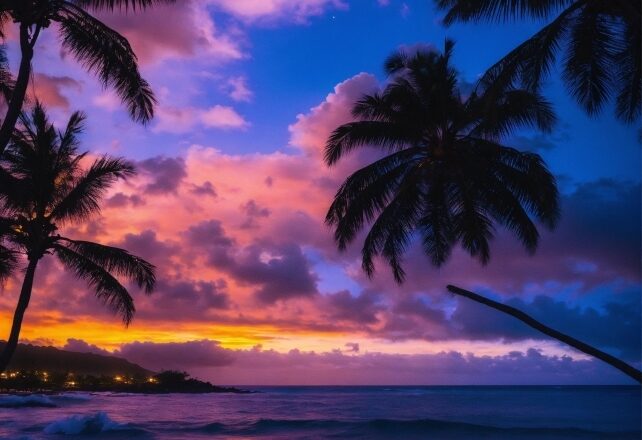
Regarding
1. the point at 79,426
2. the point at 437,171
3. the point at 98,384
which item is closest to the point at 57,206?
the point at 437,171

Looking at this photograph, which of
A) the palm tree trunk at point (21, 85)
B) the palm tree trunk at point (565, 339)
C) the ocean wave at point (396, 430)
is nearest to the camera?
the palm tree trunk at point (565, 339)

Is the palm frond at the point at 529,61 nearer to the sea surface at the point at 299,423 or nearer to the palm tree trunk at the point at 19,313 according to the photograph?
the palm tree trunk at the point at 19,313

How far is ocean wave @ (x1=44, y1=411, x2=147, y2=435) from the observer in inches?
906

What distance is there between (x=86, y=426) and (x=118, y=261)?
14124mm

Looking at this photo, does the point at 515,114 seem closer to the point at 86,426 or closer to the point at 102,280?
the point at 102,280

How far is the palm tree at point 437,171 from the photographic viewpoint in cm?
1368

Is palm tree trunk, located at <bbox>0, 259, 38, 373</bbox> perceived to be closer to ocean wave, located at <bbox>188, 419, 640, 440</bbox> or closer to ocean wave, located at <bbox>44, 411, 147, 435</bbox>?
ocean wave, located at <bbox>44, 411, 147, 435</bbox>

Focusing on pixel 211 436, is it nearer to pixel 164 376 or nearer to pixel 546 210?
pixel 546 210

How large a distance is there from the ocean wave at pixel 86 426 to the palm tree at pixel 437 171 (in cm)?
1568

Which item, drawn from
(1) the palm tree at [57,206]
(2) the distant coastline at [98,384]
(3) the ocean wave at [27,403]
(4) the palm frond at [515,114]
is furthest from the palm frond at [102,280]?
(2) the distant coastline at [98,384]

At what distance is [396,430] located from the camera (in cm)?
2827

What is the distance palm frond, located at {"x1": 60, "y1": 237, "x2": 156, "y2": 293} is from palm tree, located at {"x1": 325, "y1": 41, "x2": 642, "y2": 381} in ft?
15.9

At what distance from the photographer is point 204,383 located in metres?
69.3

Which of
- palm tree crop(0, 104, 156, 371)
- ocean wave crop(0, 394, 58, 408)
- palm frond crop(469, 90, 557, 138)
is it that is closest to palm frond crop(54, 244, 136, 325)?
palm tree crop(0, 104, 156, 371)
